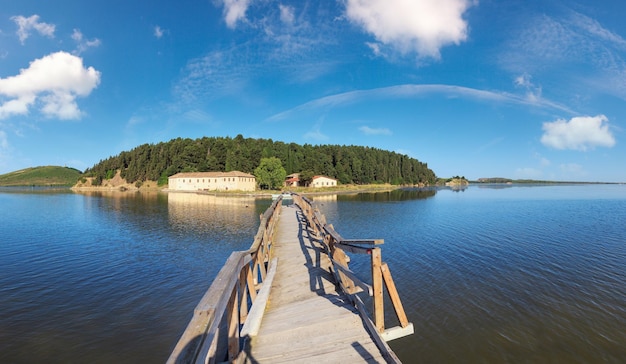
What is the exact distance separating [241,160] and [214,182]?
1714 centimetres

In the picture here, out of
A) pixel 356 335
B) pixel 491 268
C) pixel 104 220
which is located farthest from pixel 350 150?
pixel 356 335

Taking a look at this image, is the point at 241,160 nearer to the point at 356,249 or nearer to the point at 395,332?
the point at 356,249

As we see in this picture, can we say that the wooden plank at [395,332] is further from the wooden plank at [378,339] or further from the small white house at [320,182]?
the small white house at [320,182]

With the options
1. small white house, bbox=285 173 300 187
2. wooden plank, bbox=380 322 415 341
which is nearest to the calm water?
wooden plank, bbox=380 322 415 341

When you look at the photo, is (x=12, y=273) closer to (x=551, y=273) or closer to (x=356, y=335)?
(x=356, y=335)

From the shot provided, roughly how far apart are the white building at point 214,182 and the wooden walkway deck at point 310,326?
293 feet

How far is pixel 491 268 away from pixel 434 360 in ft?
29.6

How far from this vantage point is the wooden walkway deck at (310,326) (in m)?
4.82

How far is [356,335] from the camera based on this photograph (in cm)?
534

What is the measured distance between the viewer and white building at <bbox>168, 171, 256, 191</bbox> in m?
98.4

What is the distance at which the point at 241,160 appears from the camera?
115250 millimetres

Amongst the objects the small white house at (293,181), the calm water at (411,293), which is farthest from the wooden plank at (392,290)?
the small white house at (293,181)

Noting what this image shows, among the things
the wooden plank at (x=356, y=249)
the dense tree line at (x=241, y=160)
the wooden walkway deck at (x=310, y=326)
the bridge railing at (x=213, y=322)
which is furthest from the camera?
the dense tree line at (x=241, y=160)

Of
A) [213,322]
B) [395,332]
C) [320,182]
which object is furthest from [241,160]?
[213,322]
